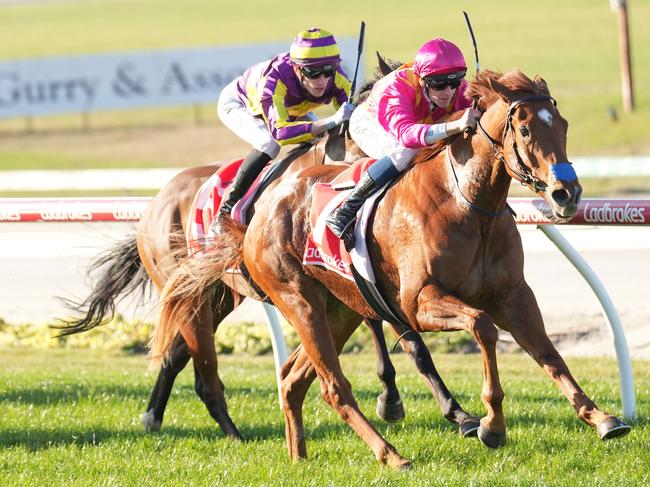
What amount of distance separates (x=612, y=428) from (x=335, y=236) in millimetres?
1601

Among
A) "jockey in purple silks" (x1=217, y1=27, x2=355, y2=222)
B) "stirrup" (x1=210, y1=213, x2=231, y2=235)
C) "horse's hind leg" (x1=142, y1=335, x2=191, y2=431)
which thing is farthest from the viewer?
"horse's hind leg" (x1=142, y1=335, x2=191, y2=431)

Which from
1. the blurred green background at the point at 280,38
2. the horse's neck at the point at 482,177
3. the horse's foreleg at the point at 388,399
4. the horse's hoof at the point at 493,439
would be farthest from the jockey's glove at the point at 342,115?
the blurred green background at the point at 280,38

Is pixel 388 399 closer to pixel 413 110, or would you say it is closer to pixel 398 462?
pixel 398 462

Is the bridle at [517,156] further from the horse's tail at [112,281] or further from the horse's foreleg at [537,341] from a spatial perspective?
the horse's tail at [112,281]

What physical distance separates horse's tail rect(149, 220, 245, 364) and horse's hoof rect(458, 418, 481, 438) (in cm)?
141

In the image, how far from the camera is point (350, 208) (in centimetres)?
543

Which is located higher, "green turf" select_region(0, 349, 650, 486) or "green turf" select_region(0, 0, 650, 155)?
"green turf" select_region(0, 0, 650, 155)

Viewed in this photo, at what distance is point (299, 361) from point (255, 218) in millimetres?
752

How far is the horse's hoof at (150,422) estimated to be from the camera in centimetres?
649

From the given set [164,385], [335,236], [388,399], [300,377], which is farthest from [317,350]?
[164,385]

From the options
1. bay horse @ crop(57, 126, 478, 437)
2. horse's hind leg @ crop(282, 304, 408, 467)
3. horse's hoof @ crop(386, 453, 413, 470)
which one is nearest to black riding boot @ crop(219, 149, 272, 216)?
bay horse @ crop(57, 126, 478, 437)

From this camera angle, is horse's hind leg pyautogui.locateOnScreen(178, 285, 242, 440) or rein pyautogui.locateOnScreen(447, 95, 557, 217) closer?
rein pyautogui.locateOnScreen(447, 95, 557, 217)

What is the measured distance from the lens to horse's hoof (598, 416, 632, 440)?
457 cm

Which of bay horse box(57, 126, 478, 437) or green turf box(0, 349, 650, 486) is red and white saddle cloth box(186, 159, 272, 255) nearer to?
bay horse box(57, 126, 478, 437)
